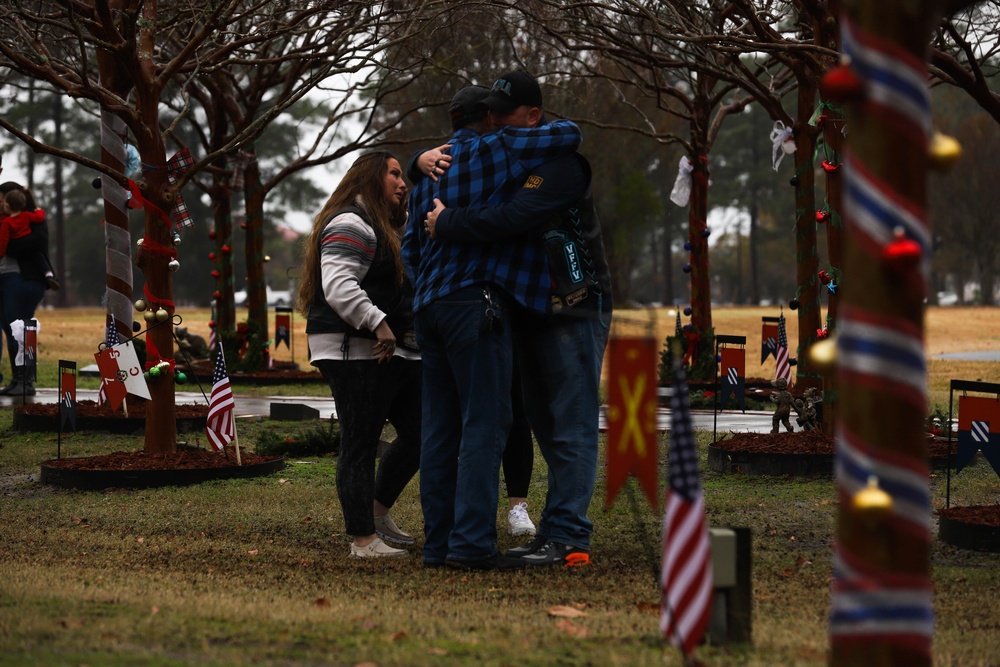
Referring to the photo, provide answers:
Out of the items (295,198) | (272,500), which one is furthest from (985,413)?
(295,198)

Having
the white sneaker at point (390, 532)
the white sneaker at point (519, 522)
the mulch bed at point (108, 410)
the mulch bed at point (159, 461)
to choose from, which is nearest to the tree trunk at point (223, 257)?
the mulch bed at point (108, 410)

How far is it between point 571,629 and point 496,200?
7.32 ft

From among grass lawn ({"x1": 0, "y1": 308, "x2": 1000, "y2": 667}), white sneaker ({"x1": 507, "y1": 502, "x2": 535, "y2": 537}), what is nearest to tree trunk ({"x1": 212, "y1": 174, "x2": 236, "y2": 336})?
grass lawn ({"x1": 0, "y1": 308, "x2": 1000, "y2": 667})

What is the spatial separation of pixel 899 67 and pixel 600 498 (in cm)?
555

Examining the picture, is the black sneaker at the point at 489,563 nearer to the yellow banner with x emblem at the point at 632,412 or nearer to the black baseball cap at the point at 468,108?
the black baseball cap at the point at 468,108

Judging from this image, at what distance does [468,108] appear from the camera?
6.38 m

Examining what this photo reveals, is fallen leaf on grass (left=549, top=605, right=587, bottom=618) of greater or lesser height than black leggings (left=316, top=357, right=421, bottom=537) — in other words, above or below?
below

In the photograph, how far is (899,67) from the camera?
3.04 metres

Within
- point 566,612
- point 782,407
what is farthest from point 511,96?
point 782,407

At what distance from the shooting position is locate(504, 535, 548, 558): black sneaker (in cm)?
621

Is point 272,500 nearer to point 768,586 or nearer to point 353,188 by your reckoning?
point 353,188

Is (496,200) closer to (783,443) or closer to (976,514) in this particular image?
(976,514)

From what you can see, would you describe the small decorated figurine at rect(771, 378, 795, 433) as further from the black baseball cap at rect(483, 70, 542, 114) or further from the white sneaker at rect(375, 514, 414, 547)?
the black baseball cap at rect(483, 70, 542, 114)

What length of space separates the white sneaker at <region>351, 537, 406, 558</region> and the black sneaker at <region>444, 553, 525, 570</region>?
0.45 m
